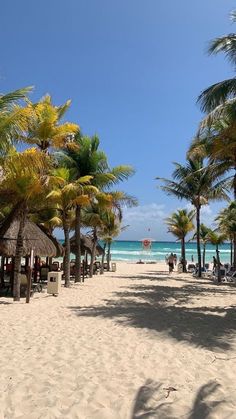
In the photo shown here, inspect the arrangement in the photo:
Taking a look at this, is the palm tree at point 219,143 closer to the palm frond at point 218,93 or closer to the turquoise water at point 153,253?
the palm frond at point 218,93

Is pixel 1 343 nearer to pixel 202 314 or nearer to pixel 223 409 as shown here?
pixel 223 409

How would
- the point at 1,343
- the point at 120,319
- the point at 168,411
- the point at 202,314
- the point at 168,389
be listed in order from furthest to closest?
the point at 202,314, the point at 120,319, the point at 1,343, the point at 168,389, the point at 168,411

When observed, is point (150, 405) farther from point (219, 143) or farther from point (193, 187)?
point (193, 187)

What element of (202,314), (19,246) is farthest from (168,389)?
(19,246)

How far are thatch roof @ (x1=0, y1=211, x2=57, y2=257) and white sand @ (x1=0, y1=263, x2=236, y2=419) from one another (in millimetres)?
2693

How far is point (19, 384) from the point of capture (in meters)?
4.66

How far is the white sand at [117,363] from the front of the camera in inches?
161

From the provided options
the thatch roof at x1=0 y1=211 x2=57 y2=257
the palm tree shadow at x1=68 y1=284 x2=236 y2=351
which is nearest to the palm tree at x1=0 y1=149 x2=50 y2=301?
the thatch roof at x1=0 y1=211 x2=57 y2=257

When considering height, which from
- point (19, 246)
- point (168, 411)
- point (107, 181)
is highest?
point (107, 181)

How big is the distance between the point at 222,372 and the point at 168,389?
0.99m

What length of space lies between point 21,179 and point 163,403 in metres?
8.08

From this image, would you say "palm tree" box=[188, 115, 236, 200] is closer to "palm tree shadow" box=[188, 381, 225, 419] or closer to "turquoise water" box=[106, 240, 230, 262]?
"palm tree shadow" box=[188, 381, 225, 419]

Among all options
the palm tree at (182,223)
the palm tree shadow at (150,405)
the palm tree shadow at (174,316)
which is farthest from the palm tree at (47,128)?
the palm tree at (182,223)

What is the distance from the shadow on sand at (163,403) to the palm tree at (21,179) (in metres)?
6.88
